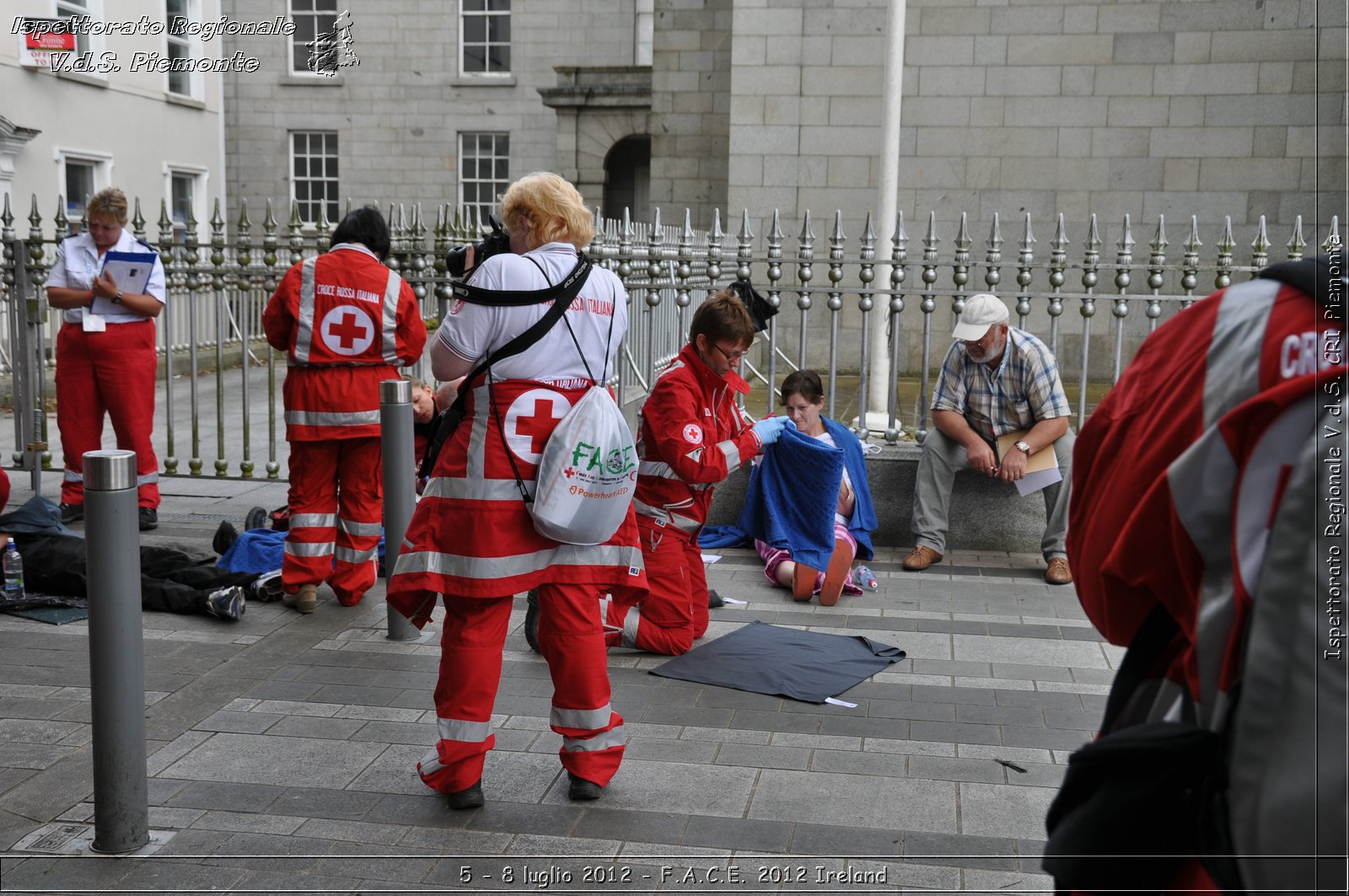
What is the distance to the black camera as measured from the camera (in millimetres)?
4031

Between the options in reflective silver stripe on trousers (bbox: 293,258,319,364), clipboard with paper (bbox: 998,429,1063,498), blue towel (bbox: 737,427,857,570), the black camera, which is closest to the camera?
the black camera

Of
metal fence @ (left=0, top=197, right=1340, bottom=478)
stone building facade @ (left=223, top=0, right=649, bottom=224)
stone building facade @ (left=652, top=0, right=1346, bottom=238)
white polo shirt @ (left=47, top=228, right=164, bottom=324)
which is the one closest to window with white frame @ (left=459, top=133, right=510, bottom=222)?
stone building facade @ (left=223, top=0, right=649, bottom=224)

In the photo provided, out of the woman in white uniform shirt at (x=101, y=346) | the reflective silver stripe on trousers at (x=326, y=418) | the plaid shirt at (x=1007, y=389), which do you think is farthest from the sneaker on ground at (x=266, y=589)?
the plaid shirt at (x=1007, y=389)

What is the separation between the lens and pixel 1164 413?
1.69 meters

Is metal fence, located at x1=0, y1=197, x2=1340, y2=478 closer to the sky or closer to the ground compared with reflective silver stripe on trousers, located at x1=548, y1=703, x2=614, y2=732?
closer to the sky

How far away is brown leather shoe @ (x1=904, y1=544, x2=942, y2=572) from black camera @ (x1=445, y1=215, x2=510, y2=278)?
348cm

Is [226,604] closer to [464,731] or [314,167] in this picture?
[464,731]

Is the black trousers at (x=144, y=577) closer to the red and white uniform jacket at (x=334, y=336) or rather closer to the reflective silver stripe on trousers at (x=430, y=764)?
the red and white uniform jacket at (x=334, y=336)

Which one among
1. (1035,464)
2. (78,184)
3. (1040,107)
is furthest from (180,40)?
(1035,464)

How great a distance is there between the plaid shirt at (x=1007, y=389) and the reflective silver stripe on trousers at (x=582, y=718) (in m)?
3.54

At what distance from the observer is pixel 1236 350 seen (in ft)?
5.32

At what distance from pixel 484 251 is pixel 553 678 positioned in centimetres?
139

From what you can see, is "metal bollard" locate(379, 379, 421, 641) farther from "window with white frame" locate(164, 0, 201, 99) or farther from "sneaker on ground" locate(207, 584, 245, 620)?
"window with white frame" locate(164, 0, 201, 99)

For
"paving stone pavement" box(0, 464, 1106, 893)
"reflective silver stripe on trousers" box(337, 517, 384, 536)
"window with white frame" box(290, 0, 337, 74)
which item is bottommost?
"paving stone pavement" box(0, 464, 1106, 893)
